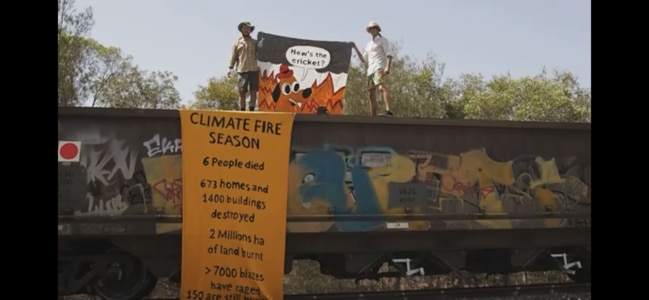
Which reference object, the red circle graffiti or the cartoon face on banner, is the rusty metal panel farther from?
the cartoon face on banner

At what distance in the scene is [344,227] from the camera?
679cm

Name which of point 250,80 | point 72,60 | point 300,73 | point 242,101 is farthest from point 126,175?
point 72,60

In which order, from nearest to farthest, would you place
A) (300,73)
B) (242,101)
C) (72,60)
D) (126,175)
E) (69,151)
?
(69,151) → (126,175) → (242,101) → (300,73) → (72,60)

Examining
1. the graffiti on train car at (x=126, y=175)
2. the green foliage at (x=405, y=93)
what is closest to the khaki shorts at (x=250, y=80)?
the graffiti on train car at (x=126, y=175)

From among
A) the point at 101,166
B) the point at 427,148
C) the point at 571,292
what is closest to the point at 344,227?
the point at 427,148

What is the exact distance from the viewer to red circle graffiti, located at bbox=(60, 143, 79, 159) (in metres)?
6.23

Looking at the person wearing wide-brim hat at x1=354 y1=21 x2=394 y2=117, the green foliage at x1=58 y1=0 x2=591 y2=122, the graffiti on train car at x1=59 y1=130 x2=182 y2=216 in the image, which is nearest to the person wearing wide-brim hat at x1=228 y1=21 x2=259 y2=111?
the person wearing wide-brim hat at x1=354 y1=21 x2=394 y2=117

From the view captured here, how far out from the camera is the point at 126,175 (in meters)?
6.37

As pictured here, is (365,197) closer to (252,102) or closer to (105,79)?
(252,102)

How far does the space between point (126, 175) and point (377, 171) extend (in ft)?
8.63

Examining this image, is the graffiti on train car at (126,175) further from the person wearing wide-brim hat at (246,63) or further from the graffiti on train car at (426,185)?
the person wearing wide-brim hat at (246,63)

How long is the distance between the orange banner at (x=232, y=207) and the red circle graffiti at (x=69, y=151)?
1.06 metres

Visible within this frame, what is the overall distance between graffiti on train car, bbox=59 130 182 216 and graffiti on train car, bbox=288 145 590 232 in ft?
4.07
